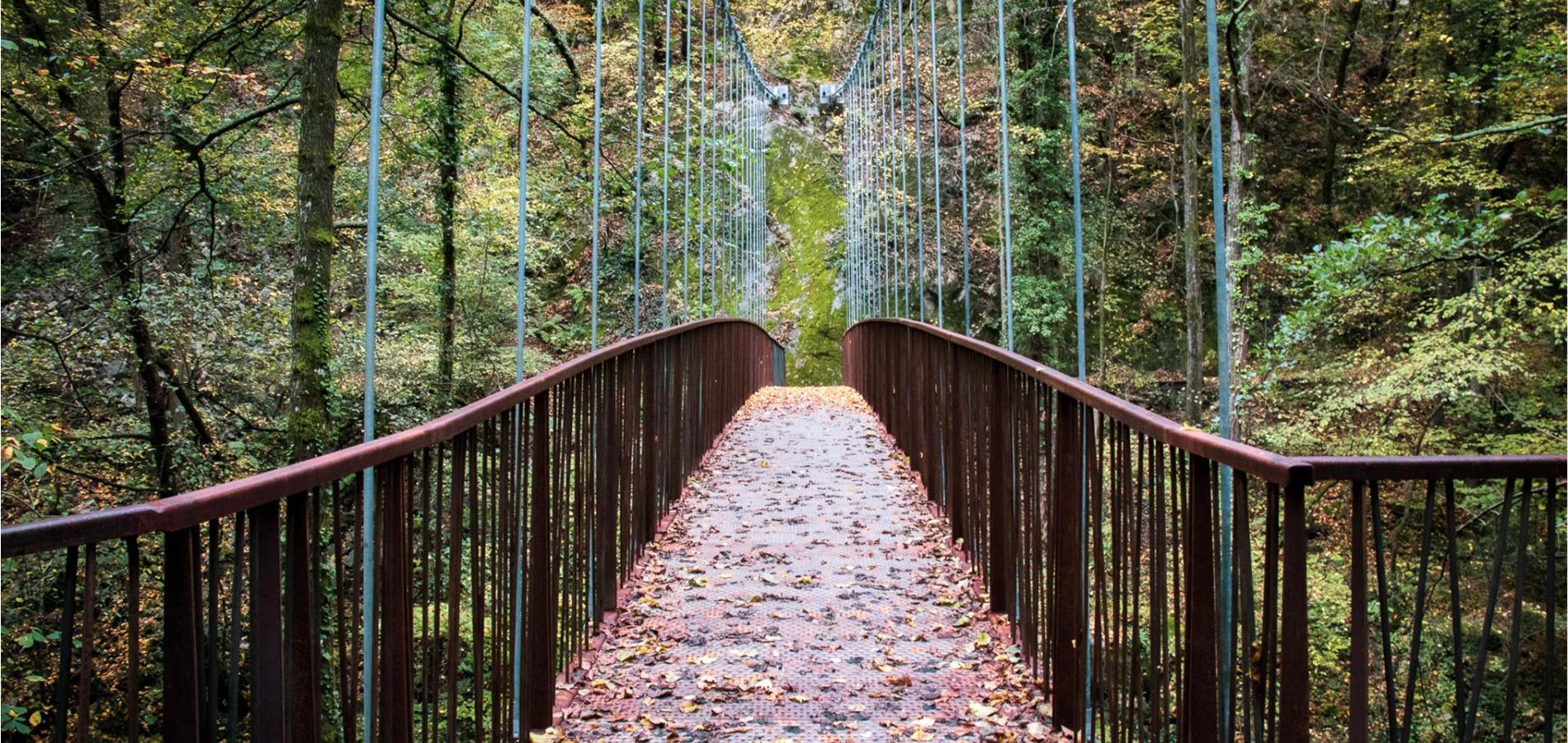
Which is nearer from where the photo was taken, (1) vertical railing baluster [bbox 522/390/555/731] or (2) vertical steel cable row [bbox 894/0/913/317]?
(1) vertical railing baluster [bbox 522/390/555/731]

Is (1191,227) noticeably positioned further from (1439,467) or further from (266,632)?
(266,632)

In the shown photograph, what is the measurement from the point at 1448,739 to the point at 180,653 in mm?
12332

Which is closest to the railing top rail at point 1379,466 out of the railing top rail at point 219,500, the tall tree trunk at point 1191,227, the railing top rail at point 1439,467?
the railing top rail at point 1439,467

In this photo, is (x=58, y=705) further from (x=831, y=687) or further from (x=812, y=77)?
(x=812, y=77)

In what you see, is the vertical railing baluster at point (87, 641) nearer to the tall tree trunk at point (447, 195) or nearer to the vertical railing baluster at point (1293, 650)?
the vertical railing baluster at point (1293, 650)

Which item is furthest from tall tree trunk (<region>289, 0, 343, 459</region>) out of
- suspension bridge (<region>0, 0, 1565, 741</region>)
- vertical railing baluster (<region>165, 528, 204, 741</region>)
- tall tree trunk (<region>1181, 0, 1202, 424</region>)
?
tall tree trunk (<region>1181, 0, 1202, 424</region>)

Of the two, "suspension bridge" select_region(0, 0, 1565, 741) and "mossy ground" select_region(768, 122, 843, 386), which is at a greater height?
"mossy ground" select_region(768, 122, 843, 386)

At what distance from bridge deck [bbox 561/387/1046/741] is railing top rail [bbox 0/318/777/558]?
1361mm

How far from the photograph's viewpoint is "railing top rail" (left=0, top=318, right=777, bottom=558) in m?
1.13

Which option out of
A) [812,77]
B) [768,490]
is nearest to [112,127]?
[768,490]

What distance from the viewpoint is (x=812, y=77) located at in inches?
1126

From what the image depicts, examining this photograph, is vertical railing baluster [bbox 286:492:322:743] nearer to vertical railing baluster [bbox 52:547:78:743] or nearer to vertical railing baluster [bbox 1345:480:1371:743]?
vertical railing baluster [bbox 52:547:78:743]

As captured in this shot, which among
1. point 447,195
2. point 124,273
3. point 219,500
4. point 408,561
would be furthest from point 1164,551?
point 447,195

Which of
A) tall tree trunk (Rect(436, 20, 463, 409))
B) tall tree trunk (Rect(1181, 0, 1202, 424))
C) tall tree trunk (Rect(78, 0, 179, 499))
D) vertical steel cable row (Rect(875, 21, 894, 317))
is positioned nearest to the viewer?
tall tree trunk (Rect(78, 0, 179, 499))
